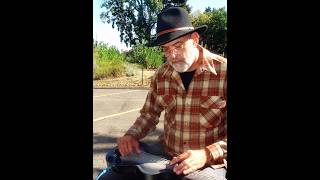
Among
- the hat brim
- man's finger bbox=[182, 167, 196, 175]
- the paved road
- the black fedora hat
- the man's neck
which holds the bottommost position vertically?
the paved road

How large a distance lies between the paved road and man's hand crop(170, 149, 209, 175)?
7.11 feet

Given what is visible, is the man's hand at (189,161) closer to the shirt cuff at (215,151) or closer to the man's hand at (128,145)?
the shirt cuff at (215,151)

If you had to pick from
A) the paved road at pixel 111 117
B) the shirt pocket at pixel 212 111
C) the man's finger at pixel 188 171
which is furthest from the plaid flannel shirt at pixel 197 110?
the paved road at pixel 111 117

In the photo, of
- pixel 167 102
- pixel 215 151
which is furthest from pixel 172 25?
pixel 215 151

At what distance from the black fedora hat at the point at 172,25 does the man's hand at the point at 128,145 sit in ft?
1.64

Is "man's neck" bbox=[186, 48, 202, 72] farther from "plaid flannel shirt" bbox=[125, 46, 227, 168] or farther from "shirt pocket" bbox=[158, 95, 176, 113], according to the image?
"shirt pocket" bbox=[158, 95, 176, 113]

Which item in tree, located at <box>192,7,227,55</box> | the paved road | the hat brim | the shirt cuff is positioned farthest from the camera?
the paved road

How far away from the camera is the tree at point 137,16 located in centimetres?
200

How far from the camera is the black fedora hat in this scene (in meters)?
1.96

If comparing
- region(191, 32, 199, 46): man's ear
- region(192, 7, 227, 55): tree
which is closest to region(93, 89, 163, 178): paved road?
region(192, 7, 227, 55): tree

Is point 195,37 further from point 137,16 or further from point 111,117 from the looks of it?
point 111,117

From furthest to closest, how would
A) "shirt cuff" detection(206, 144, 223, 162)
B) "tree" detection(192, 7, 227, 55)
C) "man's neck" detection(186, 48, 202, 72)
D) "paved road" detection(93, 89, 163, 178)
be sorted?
1. "paved road" detection(93, 89, 163, 178)
2. "man's neck" detection(186, 48, 202, 72)
3. "shirt cuff" detection(206, 144, 223, 162)
4. "tree" detection(192, 7, 227, 55)

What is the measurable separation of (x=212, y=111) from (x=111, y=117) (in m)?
5.59
